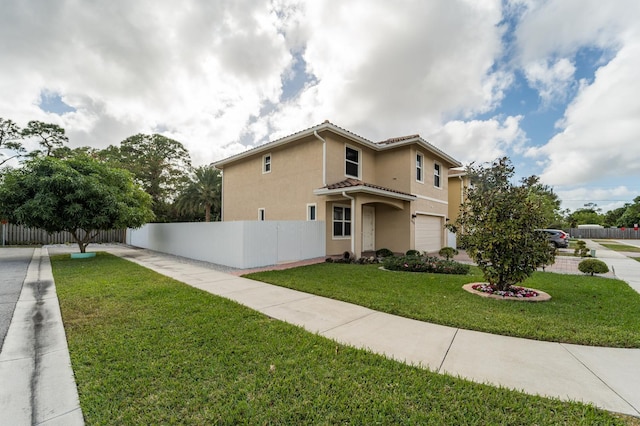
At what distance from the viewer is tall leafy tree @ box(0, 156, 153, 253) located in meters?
10.6

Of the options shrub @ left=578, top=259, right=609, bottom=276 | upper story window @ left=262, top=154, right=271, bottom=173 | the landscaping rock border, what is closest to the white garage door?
shrub @ left=578, top=259, right=609, bottom=276

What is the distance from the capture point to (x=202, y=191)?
24.8 metres

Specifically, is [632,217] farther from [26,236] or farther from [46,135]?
[46,135]

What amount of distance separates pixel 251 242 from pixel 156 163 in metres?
23.1

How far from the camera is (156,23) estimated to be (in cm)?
920

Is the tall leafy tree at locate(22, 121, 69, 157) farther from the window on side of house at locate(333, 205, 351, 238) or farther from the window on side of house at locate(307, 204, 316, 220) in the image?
the window on side of house at locate(333, 205, 351, 238)

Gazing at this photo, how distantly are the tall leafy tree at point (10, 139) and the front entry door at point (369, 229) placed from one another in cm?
2768

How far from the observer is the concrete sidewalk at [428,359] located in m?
2.53

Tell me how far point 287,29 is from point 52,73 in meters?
9.66

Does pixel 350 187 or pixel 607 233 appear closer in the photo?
pixel 350 187

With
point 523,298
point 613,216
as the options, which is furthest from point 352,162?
point 613,216

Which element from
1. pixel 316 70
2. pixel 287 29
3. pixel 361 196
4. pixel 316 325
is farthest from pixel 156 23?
pixel 316 325

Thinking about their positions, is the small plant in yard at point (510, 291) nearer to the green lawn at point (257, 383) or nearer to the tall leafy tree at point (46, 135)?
the green lawn at point (257, 383)

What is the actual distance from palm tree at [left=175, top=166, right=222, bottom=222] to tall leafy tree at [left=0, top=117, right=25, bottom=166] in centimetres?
1211
